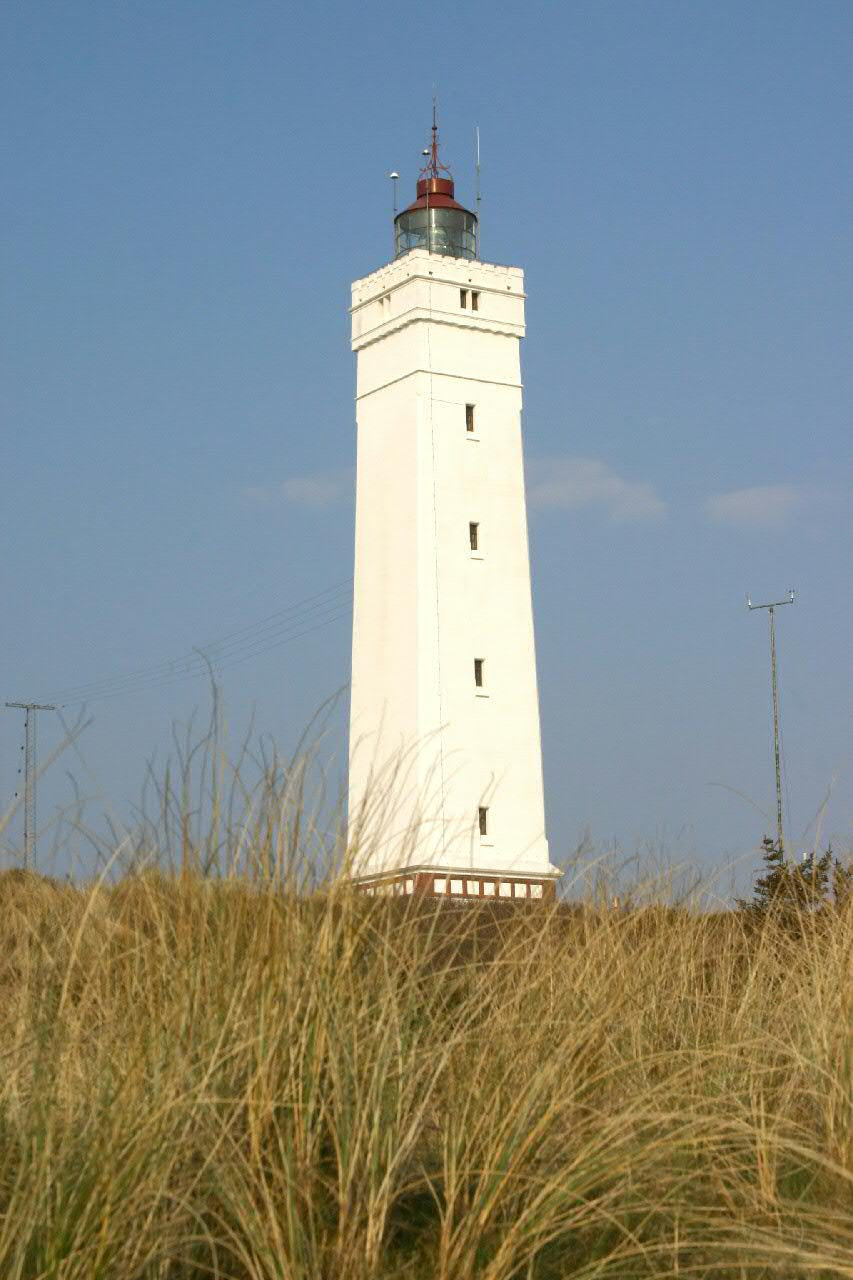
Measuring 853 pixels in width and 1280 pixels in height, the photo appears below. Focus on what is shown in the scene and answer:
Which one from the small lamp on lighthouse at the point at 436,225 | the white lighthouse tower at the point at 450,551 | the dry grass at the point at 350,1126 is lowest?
the dry grass at the point at 350,1126

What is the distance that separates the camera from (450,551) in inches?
976

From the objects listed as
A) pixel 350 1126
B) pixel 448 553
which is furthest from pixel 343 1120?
pixel 448 553

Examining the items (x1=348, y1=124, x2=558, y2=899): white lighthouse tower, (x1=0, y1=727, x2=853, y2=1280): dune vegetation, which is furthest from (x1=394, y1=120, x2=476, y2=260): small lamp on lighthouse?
(x1=0, y1=727, x2=853, y2=1280): dune vegetation

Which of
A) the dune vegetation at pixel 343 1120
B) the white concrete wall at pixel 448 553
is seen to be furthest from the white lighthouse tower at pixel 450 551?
the dune vegetation at pixel 343 1120

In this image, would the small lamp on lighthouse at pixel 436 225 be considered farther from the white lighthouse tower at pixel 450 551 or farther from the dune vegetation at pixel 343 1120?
the dune vegetation at pixel 343 1120

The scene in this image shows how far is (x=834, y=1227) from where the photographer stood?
3.67m

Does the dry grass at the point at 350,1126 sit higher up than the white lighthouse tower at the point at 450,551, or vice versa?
the white lighthouse tower at the point at 450,551

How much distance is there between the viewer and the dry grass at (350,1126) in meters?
3.29

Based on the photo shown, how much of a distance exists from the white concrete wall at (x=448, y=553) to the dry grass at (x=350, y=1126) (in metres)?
18.8

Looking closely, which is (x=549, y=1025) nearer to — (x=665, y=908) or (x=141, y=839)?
(x=141, y=839)

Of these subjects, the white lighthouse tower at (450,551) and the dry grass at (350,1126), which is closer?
the dry grass at (350,1126)

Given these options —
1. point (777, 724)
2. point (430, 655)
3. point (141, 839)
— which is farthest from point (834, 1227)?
point (430, 655)

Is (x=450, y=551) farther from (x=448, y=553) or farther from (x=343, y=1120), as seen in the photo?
(x=343, y=1120)

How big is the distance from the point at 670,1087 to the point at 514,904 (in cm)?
193
